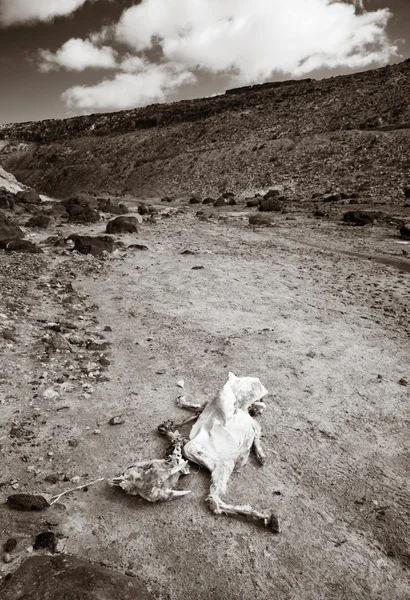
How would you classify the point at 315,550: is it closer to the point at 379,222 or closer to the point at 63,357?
the point at 63,357

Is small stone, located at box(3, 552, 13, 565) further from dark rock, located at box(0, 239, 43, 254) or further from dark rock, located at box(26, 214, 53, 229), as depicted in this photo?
dark rock, located at box(26, 214, 53, 229)

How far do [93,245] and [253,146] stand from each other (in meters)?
24.7

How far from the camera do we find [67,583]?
246 cm

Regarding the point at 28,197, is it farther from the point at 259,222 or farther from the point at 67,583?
the point at 67,583

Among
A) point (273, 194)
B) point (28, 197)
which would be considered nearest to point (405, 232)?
point (273, 194)

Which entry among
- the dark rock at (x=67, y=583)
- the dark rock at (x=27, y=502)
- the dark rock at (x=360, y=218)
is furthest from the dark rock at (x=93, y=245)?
the dark rock at (x=67, y=583)

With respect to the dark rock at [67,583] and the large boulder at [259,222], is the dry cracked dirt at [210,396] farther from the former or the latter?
the large boulder at [259,222]

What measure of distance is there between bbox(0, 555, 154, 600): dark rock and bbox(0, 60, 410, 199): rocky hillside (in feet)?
63.5

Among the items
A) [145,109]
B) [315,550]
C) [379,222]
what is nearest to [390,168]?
[379,222]

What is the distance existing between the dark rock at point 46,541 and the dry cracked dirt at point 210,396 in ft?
0.18

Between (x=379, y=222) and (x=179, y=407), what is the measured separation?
42.9ft

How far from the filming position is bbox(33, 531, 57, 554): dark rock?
287 cm

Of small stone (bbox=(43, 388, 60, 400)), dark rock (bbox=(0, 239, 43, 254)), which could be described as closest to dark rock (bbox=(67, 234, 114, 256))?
dark rock (bbox=(0, 239, 43, 254))

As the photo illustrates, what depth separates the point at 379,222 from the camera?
14.9 meters
